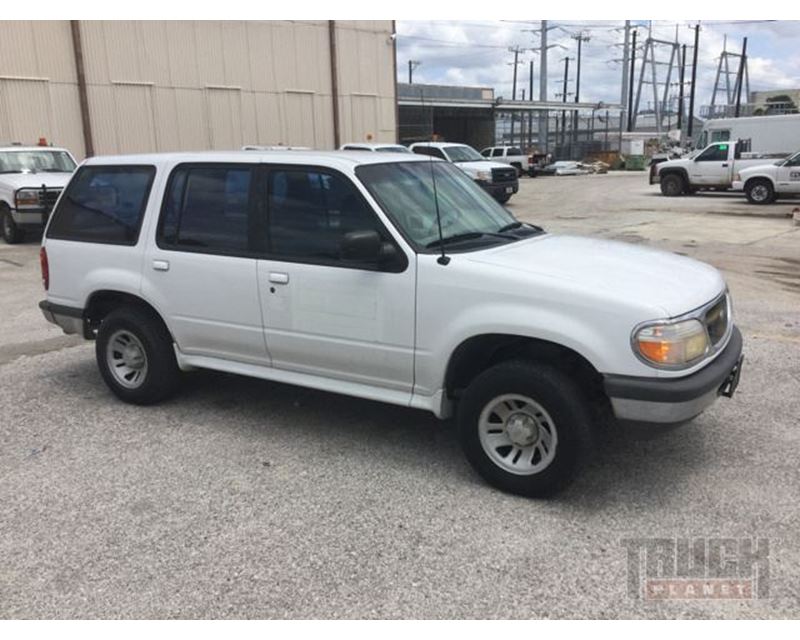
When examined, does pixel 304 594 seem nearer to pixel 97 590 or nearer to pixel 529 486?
pixel 97 590

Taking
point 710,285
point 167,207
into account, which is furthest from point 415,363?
point 167,207

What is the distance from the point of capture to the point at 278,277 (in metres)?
4.41

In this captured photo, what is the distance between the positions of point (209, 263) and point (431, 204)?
1487mm

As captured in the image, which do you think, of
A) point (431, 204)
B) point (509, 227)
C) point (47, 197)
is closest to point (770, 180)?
point (47, 197)

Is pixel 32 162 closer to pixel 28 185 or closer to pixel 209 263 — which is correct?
pixel 28 185

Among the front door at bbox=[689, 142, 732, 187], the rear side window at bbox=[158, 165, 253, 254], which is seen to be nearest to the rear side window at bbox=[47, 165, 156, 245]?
the rear side window at bbox=[158, 165, 253, 254]

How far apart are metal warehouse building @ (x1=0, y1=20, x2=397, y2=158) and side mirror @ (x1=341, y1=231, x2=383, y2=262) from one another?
20320mm

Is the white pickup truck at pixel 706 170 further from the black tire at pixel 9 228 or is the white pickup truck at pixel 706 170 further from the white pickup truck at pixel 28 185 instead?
the black tire at pixel 9 228

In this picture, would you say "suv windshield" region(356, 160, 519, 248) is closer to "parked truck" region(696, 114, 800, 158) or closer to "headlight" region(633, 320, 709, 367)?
"headlight" region(633, 320, 709, 367)

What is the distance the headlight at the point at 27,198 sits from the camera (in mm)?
13930

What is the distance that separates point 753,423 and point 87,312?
4766 mm

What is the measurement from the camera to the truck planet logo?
3.08m

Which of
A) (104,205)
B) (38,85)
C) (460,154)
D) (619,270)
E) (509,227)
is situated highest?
(38,85)

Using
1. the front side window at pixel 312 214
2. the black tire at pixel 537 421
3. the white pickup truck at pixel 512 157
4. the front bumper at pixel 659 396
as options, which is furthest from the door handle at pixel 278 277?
the white pickup truck at pixel 512 157
